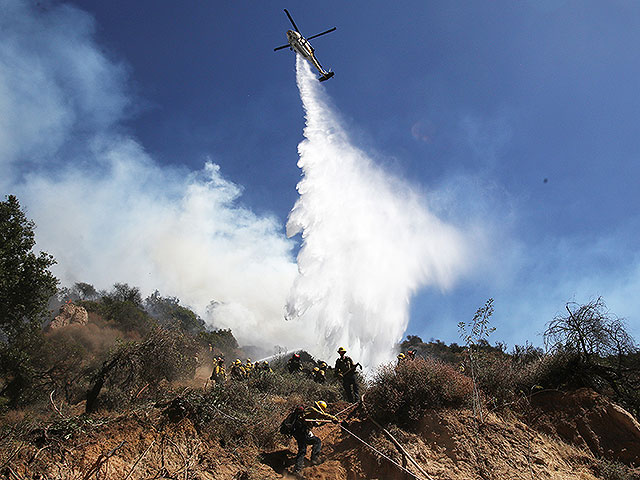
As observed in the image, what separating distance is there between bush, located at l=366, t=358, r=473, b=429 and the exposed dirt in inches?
15.3

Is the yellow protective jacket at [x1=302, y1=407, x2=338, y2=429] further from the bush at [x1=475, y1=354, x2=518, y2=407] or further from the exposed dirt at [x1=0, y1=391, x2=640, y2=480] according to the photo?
the bush at [x1=475, y1=354, x2=518, y2=407]

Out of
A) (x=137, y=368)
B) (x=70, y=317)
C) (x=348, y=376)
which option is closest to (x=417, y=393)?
(x=348, y=376)

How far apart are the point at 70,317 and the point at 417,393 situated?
174ft

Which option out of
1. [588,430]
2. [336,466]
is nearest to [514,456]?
[588,430]

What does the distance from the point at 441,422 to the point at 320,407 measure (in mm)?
3566

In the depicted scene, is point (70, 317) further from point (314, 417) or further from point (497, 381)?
point (497, 381)

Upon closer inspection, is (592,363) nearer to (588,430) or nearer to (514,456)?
(588,430)

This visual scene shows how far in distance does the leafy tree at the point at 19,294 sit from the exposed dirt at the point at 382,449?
58.0 feet

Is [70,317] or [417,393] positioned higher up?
[417,393]

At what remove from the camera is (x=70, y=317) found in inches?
1790

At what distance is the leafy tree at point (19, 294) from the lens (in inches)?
750

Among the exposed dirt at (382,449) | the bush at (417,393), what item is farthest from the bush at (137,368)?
the bush at (417,393)

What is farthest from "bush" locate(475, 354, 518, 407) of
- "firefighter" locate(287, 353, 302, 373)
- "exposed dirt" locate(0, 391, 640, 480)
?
"firefighter" locate(287, 353, 302, 373)

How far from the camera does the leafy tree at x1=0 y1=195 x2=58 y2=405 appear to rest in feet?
62.5
